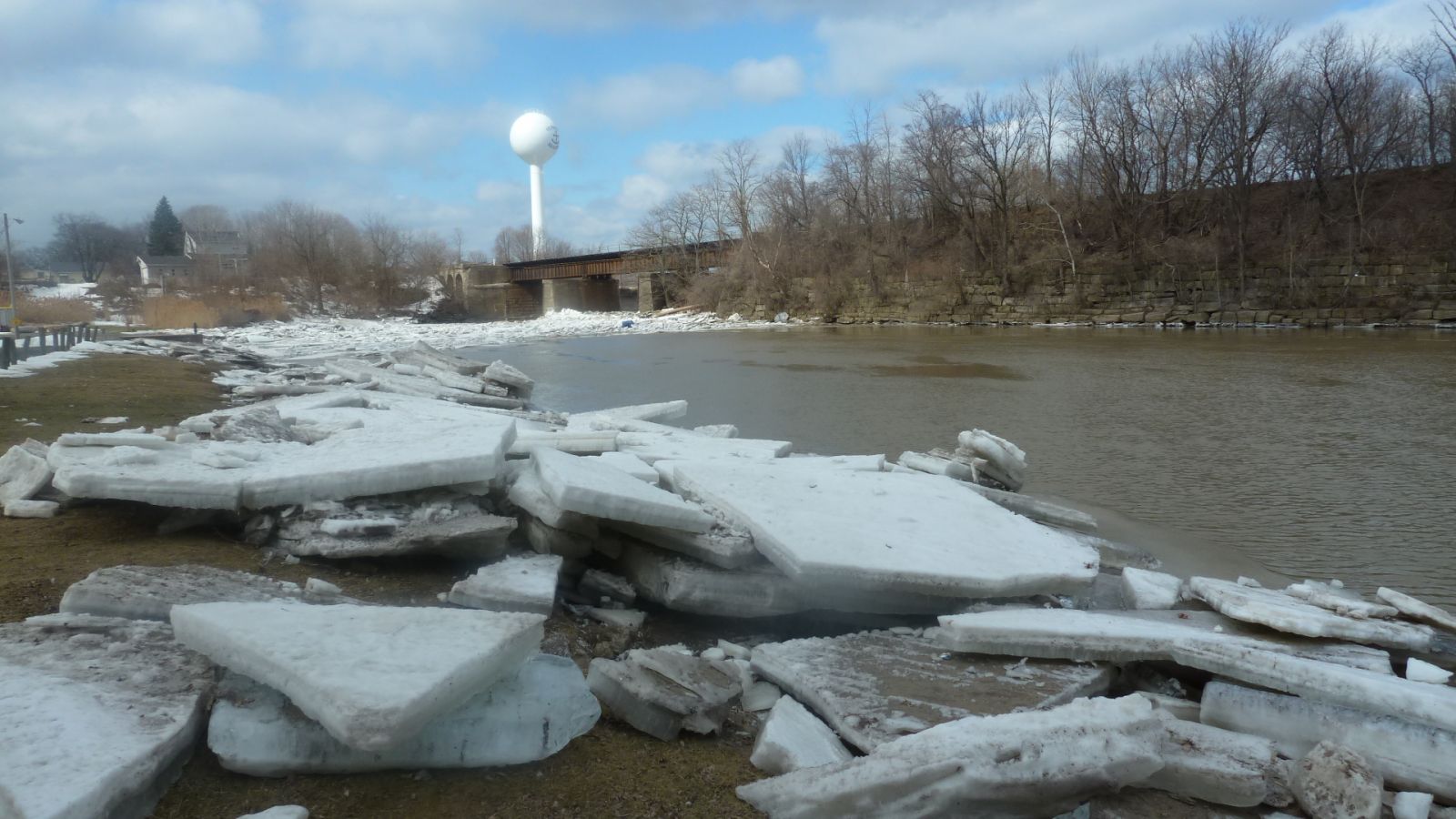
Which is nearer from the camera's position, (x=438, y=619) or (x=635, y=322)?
(x=438, y=619)

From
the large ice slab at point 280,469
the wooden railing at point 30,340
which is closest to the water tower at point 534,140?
the wooden railing at point 30,340

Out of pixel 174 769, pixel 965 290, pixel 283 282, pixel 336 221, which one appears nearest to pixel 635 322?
pixel 965 290

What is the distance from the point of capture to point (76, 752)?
5.82ft

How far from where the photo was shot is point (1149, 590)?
3.48 metres

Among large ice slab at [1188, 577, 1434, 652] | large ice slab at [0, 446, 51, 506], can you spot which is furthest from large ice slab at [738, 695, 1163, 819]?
large ice slab at [0, 446, 51, 506]

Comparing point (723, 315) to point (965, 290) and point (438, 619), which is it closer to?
point (965, 290)

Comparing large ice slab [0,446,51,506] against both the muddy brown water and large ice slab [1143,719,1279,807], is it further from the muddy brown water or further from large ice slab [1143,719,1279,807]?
the muddy brown water

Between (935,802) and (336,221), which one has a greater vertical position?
(336,221)

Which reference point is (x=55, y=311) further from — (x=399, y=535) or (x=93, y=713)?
(x=93, y=713)

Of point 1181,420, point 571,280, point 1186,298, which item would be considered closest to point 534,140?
point 571,280

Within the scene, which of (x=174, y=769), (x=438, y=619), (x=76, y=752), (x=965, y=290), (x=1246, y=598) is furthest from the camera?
(x=965, y=290)

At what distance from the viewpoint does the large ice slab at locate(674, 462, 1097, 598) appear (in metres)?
3.15

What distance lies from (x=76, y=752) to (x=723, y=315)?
3905 cm

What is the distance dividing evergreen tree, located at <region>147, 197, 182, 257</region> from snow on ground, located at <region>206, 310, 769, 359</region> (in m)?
34.9
